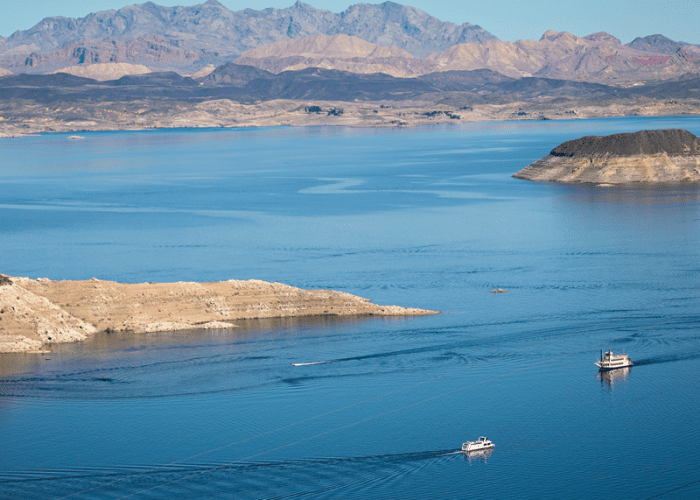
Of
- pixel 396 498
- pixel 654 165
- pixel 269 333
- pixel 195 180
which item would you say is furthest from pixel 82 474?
pixel 195 180

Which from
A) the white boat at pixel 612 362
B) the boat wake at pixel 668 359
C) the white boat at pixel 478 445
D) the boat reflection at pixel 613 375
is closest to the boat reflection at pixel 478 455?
the white boat at pixel 478 445

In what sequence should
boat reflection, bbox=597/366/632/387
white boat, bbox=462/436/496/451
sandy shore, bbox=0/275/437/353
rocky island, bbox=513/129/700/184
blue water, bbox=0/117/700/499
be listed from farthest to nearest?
rocky island, bbox=513/129/700/184
sandy shore, bbox=0/275/437/353
boat reflection, bbox=597/366/632/387
white boat, bbox=462/436/496/451
blue water, bbox=0/117/700/499

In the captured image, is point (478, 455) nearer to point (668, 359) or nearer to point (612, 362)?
point (612, 362)

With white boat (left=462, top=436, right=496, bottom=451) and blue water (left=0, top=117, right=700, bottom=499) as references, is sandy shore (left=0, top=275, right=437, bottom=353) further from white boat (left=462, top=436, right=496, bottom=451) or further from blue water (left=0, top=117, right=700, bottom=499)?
white boat (left=462, top=436, right=496, bottom=451)

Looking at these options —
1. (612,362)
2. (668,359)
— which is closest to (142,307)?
(612,362)

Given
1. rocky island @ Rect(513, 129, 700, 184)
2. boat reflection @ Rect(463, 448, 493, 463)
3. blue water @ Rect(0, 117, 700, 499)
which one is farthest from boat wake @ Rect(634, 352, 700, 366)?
rocky island @ Rect(513, 129, 700, 184)

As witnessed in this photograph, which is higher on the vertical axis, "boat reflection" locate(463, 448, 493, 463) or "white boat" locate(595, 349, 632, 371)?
"white boat" locate(595, 349, 632, 371)

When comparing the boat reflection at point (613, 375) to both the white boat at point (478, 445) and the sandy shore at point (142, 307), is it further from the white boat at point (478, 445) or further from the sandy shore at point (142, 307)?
the sandy shore at point (142, 307)
